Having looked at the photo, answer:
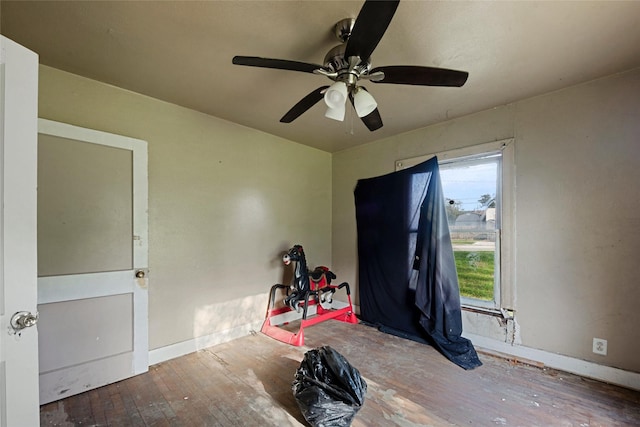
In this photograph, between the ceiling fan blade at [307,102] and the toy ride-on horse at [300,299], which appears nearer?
the ceiling fan blade at [307,102]

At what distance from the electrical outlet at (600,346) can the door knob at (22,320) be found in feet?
11.8

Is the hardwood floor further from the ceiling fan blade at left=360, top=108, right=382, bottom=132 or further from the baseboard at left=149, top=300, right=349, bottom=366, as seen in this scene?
the ceiling fan blade at left=360, top=108, right=382, bottom=132

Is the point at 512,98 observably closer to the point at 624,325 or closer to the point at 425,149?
the point at 425,149

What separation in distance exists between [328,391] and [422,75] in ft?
6.49

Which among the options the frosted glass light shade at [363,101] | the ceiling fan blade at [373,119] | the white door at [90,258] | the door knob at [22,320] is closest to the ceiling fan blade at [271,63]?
the frosted glass light shade at [363,101]

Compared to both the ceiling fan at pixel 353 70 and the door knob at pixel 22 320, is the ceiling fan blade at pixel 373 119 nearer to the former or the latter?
the ceiling fan at pixel 353 70

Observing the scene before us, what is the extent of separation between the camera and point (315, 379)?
1744 mm

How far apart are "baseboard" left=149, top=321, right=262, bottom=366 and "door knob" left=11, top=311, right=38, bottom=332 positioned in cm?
173

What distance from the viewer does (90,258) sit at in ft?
7.07

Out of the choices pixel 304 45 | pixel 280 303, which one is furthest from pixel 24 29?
pixel 280 303

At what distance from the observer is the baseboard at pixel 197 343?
2.49m

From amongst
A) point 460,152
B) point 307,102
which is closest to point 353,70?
point 307,102

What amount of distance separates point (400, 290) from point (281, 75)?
2.69 metres

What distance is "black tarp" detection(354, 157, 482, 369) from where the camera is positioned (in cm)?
277
